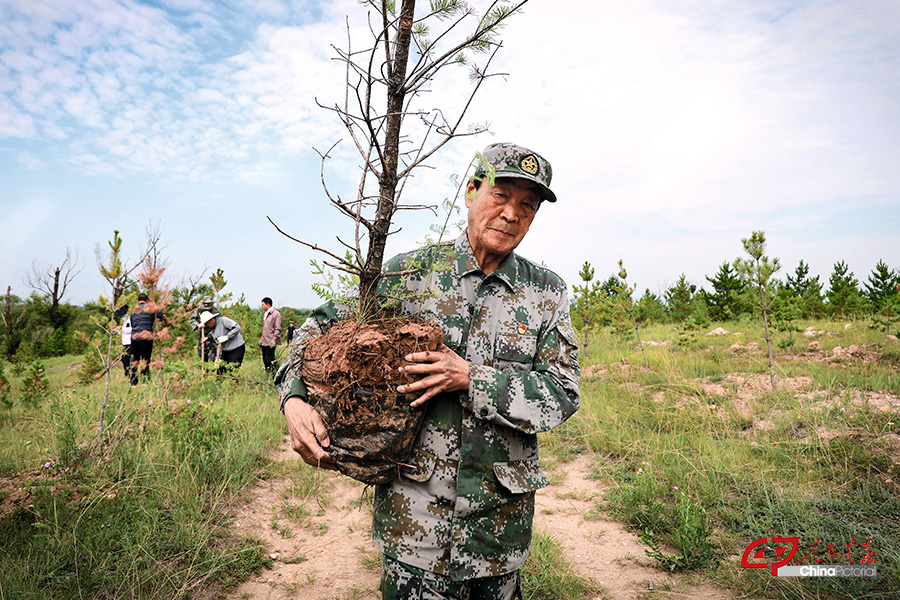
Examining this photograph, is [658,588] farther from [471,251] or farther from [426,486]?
[471,251]

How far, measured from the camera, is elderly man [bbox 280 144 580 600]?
5.01 ft

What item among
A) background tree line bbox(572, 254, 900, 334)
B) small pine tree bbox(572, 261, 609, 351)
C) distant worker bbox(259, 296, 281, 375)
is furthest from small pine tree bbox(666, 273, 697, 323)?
distant worker bbox(259, 296, 281, 375)

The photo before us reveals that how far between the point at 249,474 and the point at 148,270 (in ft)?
11.1

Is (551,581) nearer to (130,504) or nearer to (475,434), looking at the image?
(475,434)

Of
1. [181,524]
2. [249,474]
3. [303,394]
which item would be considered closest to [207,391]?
[249,474]

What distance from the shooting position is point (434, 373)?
1.44m

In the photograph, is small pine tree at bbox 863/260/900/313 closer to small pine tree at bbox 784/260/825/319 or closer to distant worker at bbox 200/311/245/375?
small pine tree at bbox 784/260/825/319

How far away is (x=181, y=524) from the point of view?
3090 mm

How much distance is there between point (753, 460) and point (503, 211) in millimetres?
3967

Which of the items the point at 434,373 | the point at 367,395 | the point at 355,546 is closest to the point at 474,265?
the point at 434,373

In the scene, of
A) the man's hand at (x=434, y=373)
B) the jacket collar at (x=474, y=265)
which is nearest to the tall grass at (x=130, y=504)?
Result: the man's hand at (x=434, y=373)

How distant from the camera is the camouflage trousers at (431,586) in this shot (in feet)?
5.09

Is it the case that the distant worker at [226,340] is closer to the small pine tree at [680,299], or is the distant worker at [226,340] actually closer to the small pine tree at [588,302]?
the small pine tree at [588,302]

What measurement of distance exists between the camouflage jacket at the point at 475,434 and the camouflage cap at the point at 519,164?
386 millimetres
